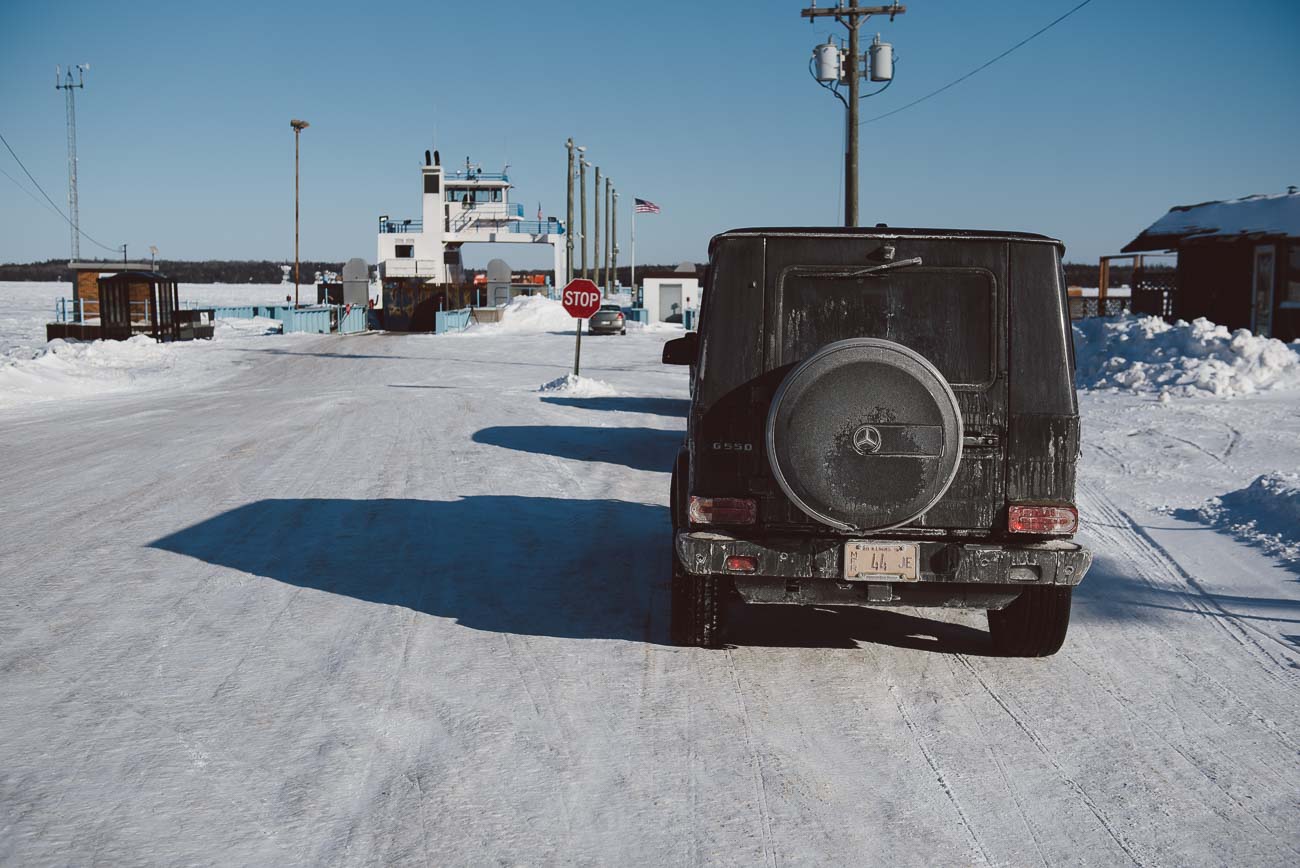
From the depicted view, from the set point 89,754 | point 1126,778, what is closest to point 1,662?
point 89,754

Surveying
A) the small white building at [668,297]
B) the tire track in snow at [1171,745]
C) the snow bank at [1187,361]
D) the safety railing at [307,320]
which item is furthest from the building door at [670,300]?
the tire track in snow at [1171,745]

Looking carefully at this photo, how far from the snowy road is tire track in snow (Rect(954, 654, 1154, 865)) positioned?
2cm

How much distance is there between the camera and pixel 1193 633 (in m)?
7.04

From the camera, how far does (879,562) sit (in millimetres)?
5750

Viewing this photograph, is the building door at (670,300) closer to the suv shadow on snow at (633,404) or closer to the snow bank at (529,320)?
the snow bank at (529,320)

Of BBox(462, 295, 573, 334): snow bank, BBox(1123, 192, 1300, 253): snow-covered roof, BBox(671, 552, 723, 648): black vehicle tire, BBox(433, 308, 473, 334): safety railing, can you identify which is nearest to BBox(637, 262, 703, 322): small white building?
BBox(462, 295, 573, 334): snow bank

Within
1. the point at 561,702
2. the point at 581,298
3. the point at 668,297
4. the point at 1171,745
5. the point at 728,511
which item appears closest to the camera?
A: the point at 1171,745

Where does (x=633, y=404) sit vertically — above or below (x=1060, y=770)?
above

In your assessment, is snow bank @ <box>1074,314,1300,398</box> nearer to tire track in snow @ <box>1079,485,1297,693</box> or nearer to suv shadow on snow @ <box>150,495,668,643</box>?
tire track in snow @ <box>1079,485,1297,693</box>

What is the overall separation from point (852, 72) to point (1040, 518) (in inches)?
895

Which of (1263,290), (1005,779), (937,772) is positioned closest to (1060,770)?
(1005,779)

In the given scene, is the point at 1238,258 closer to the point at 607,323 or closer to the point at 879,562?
the point at 607,323

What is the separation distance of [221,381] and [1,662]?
21886mm

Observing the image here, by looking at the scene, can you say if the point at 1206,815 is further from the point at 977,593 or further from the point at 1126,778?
the point at 977,593
